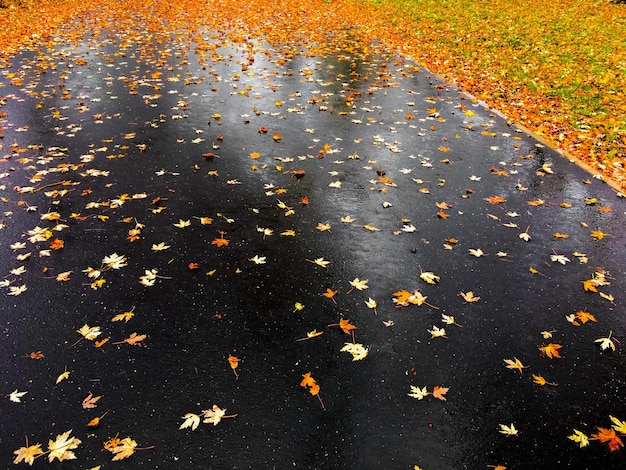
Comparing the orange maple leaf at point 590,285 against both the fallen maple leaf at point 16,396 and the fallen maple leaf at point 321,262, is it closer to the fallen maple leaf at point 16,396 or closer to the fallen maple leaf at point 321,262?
the fallen maple leaf at point 321,262

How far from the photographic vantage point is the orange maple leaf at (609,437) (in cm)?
267

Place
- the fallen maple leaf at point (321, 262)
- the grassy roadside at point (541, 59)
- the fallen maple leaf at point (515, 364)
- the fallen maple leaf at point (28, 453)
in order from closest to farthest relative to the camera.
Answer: the fallen maple leaf at point (28, 453), the fallen maple leaf at point (515, 364), the fallen maple leaf at point (321, 262), the grassy roadside at point (541, 59)

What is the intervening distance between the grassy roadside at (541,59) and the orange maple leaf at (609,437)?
418 cm

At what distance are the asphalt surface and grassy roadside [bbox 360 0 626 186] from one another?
83cm

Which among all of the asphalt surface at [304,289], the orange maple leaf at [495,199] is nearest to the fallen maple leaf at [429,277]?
the asphalt surface at [304,289]

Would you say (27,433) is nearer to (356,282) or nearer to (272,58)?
(356,282)

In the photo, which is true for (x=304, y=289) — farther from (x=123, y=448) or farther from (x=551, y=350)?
(x=551, y=350)

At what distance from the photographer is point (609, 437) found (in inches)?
107

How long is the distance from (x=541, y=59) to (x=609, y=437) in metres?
10.5

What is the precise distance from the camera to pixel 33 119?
727 centimetres

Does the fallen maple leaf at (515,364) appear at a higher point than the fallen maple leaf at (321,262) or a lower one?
lower

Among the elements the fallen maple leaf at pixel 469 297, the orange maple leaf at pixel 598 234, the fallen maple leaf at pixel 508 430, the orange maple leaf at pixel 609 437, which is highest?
the orange maple leaf at pixel 598 234

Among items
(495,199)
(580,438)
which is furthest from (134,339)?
(495,199)

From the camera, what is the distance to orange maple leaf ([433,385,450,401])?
9.65 feet
